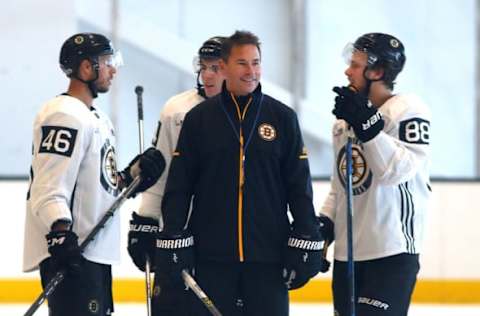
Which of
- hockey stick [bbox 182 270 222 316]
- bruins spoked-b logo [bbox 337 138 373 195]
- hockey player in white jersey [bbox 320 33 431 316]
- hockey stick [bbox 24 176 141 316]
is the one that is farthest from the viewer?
bruins spoked-b logo [bbox 337 138 373 195]

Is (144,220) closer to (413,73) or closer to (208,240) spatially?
(208,240)

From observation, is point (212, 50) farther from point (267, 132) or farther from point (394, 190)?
point (394, 190)

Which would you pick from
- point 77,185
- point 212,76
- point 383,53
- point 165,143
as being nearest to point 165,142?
→ point 165,143

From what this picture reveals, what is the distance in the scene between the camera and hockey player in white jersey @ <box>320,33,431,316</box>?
13.6 feet

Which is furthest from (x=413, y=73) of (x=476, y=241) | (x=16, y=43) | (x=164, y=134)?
(x=164, y=134)

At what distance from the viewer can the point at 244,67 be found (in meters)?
4.03

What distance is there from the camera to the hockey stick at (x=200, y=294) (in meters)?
3.93

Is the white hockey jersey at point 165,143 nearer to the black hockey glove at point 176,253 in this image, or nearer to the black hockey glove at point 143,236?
the black hockey glove at point 143,236

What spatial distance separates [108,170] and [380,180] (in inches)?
36.1

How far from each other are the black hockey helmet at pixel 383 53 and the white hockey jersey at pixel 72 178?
94cm

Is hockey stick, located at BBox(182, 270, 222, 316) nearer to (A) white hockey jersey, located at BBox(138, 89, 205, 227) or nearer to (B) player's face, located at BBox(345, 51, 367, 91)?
(A) white hockey jersey, located at BBox(138, 89, 205, 227)

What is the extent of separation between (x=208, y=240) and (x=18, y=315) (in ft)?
9.79

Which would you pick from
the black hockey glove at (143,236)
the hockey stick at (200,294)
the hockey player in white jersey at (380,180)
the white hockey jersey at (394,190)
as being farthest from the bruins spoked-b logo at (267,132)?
the black hockey glove at (143,236)

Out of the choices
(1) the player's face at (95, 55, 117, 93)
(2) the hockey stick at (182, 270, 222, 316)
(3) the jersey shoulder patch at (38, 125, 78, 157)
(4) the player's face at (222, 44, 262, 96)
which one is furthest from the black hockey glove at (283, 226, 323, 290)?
(1) the player's face at (95, 55, 117, 93)
